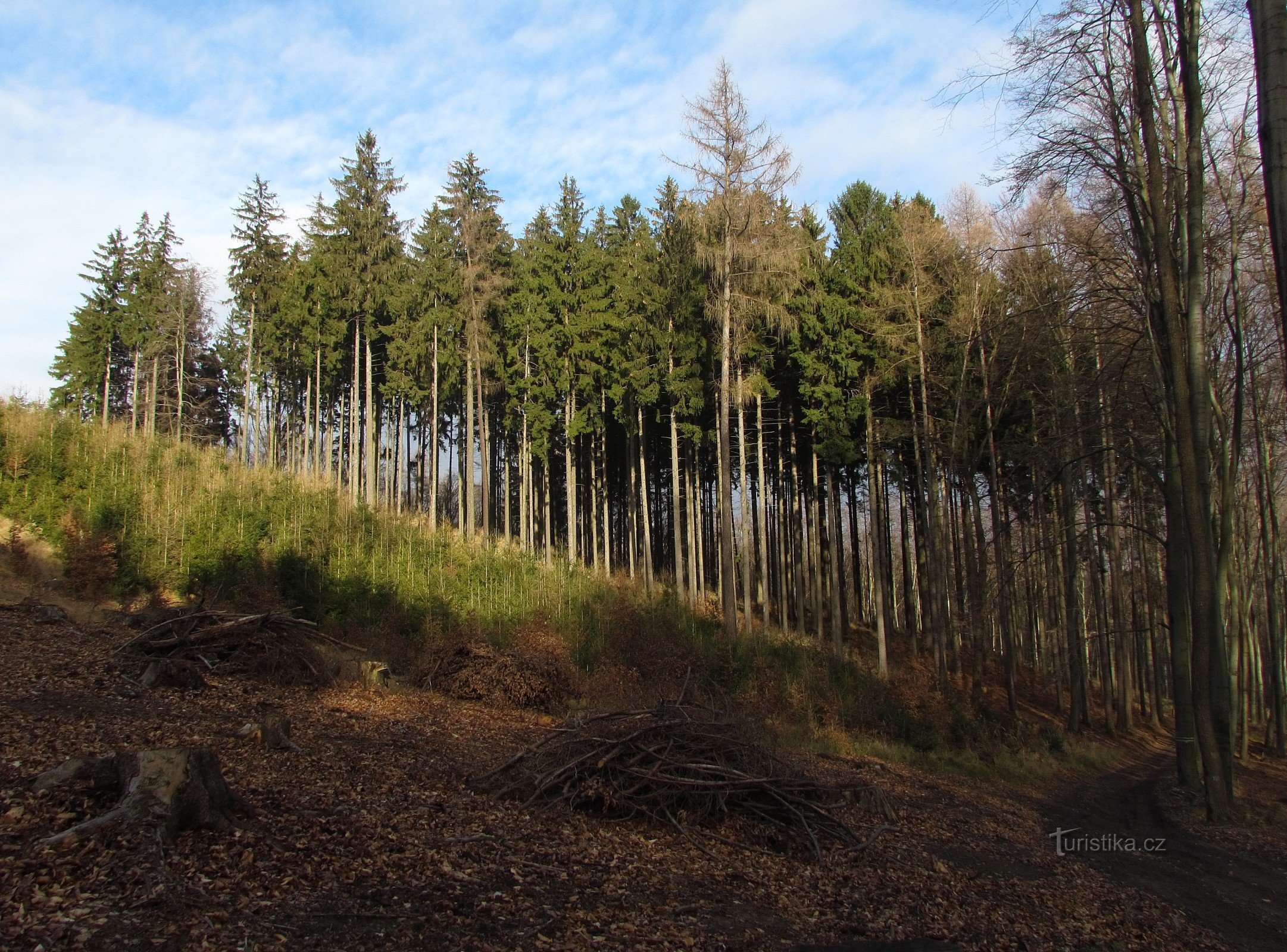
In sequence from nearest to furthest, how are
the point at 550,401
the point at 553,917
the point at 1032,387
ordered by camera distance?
the point at 553,917 → the point at 1032,387 → the point at 550,401

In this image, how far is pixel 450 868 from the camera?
514cm

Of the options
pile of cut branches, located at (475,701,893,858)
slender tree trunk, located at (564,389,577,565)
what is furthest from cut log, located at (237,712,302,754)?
slender tree trunk, located at (564,389,577,565)

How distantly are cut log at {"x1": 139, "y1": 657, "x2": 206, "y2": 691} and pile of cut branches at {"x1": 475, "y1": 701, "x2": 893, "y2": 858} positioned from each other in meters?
4.80

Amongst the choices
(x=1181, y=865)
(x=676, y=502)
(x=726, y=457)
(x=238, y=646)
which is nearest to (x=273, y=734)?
(x=238, y=646)

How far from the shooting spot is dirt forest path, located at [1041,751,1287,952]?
21.9 ft

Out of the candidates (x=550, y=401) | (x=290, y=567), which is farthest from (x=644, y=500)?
(x=290, y=567)

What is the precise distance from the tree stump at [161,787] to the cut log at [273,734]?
7.53 feet

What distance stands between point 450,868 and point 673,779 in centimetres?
248

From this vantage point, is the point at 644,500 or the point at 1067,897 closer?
the point at 1067,897

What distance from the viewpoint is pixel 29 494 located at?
16969 millimetres

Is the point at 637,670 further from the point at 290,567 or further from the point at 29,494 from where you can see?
the point at 29,494

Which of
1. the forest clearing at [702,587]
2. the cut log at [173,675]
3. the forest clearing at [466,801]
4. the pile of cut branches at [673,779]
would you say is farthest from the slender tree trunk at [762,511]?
the cut log at [173,675]

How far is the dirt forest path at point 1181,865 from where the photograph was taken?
668 cm

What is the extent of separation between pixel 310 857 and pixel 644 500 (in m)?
21.7
